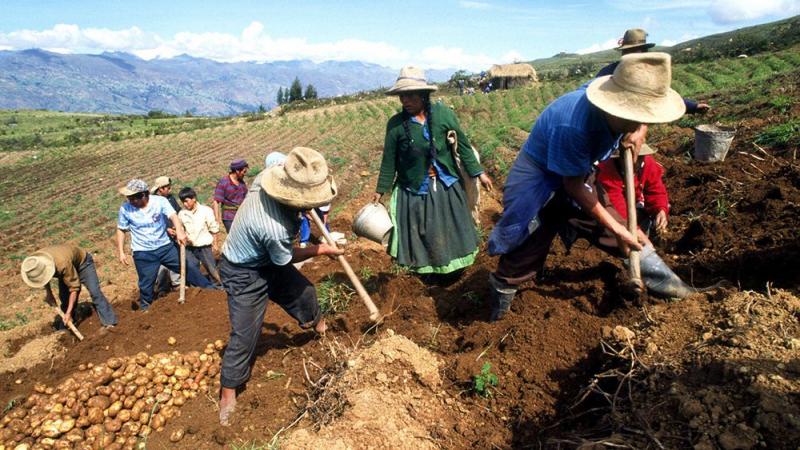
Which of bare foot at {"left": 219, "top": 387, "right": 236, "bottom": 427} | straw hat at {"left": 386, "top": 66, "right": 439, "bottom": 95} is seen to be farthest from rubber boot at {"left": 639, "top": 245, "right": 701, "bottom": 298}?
bare foot at {"left": 219, "top": 387, "right": 236, "bottom": 427}

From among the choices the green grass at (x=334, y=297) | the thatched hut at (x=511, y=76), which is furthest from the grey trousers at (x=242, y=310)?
the thatched hut at (x=511, y=76)

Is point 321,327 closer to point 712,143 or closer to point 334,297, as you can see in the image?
point 334,297

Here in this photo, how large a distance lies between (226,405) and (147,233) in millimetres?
2772

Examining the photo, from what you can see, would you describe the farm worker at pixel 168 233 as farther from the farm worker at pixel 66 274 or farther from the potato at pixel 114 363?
the potato at pixel 114 363

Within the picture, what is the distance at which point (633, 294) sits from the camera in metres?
2.91

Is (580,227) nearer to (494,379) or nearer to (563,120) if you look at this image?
(563,120)

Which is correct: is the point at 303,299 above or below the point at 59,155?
above

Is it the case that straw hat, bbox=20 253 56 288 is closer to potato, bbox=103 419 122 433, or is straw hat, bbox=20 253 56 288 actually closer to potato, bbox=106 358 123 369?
potato, bbox=106 358 123 369

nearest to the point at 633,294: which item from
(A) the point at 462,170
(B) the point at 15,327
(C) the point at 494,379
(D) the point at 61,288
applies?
(C) the point at 494,379

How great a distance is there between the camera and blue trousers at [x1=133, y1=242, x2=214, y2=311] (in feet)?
16.9

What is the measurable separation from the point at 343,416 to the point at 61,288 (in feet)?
13.5

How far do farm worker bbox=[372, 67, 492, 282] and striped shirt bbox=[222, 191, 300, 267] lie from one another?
3.94 ft

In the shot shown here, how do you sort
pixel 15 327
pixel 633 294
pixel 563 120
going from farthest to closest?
1. pixel 15 327
2. pixel 633 294
3. pixel 563 120

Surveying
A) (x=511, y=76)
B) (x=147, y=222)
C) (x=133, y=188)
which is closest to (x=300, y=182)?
(x=133, y=188)
